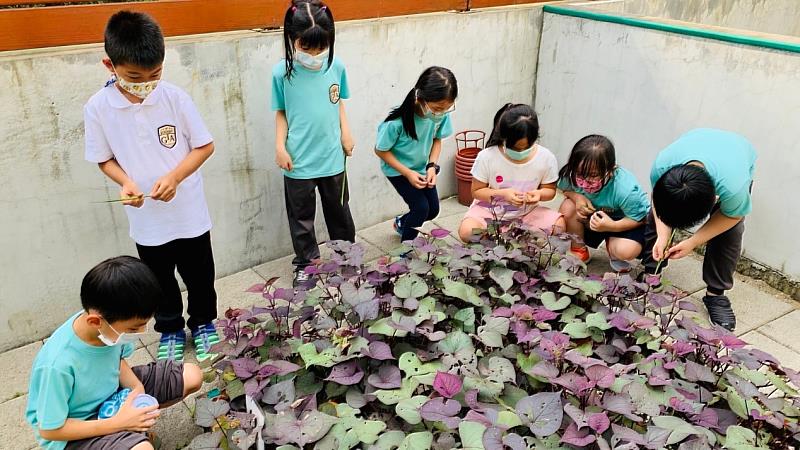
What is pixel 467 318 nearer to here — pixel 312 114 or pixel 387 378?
pixel 387 378

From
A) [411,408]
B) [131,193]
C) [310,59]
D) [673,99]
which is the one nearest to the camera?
[411,408]

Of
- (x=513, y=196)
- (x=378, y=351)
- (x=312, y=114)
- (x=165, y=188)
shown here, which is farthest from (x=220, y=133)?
(x=378, y=351)

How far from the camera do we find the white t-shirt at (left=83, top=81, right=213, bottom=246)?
232 centimetres

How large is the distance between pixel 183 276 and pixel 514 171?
1708 millimetres

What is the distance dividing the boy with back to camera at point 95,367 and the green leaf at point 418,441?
0.83 m

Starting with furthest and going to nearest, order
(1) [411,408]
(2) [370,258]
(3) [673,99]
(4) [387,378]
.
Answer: (3) [673,99]
(2) [370,258]
(4) [387,378]
(1) [411,408]

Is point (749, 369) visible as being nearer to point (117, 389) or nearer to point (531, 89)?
point (117, 389)

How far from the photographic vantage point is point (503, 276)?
218 centimetres

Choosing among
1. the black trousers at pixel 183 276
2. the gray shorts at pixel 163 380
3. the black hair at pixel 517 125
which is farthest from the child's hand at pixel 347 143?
the gray shorts at pixel 163 380

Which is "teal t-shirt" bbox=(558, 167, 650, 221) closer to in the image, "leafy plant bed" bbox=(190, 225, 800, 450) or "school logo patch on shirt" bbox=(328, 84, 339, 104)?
"leafy plant bed" bbox=(190, 225, 800, 450)

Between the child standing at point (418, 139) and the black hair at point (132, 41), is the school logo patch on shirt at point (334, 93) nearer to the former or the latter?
the child standing at point (418, 139)

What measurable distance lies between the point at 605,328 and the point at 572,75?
2810mm

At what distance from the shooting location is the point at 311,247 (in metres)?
3.28

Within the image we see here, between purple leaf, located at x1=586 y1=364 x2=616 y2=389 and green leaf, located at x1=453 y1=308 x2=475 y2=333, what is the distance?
456mm
